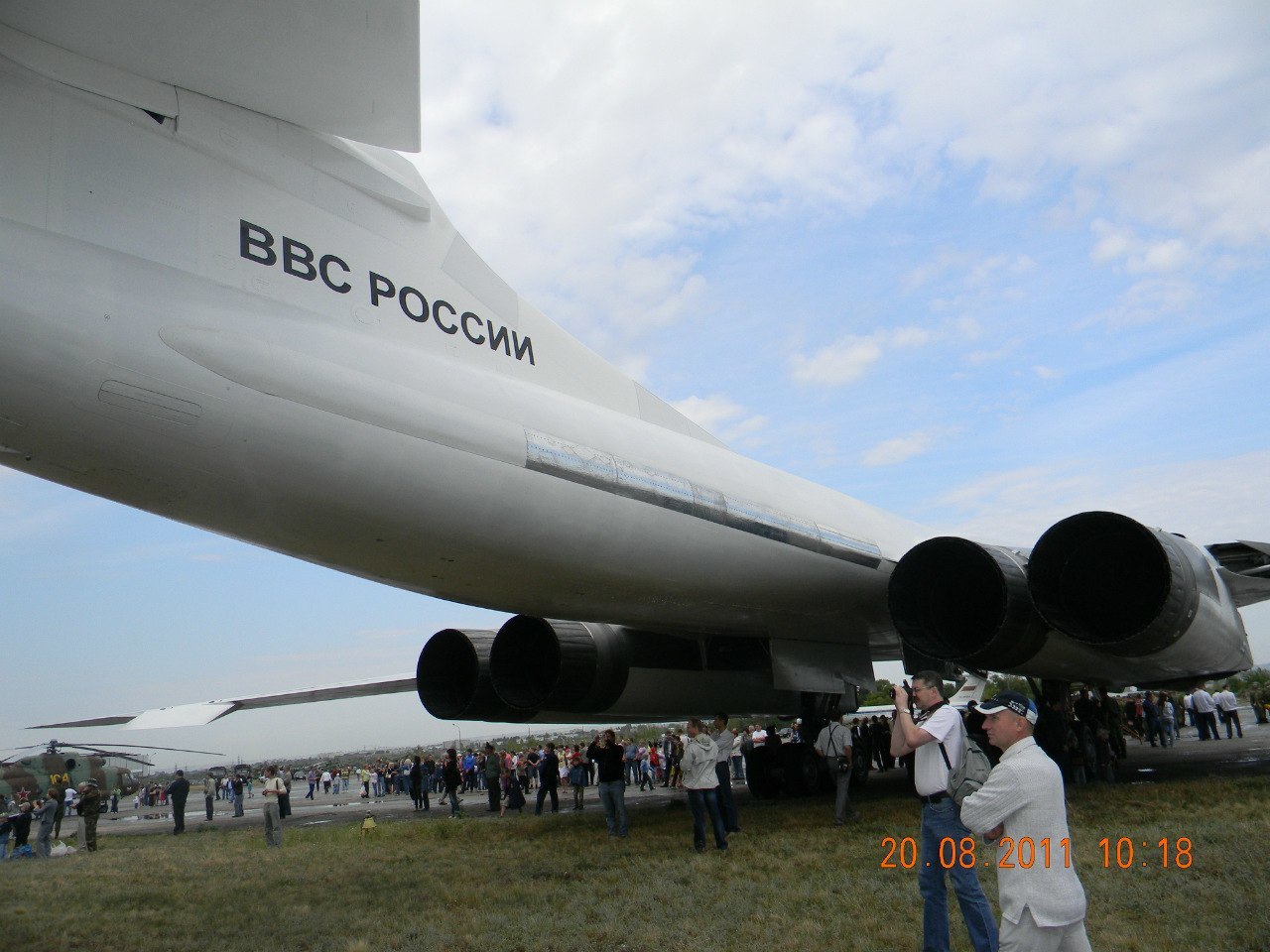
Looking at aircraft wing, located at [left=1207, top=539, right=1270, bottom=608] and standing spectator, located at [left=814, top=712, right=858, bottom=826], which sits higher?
aircraft wing, located at [left=1207, top=539, right=1270, bottom=608]

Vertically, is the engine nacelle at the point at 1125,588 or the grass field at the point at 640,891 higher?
the engine nacelle at the point at 1125,588

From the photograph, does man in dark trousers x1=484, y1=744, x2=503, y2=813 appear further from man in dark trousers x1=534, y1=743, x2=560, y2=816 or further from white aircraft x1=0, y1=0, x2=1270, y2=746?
white aircraft x1=0, y1=0, x2=1270, y2=746

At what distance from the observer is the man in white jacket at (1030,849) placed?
2340 millimetres

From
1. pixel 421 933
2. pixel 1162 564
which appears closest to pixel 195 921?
pixel 421 933

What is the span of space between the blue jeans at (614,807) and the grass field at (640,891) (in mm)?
171

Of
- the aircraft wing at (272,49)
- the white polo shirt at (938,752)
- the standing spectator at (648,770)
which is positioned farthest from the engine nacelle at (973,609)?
the standing spectator at (648,770)

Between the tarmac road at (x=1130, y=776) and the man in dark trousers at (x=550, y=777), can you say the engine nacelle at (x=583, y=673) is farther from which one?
the man in dark trousers at (x=550, y=777)

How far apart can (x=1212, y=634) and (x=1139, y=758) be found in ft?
23.1

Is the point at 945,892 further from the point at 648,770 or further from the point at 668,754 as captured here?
the point at 648,770

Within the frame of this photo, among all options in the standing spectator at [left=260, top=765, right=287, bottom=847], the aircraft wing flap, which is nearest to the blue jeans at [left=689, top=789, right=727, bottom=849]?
the aircraft wing flap

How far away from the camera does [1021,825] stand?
2473mm

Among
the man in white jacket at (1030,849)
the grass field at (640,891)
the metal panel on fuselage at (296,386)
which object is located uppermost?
the metal panel on fuselage at (296,386)

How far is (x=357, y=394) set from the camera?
4.39 m

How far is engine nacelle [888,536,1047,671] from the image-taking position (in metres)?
Result: 6.67
